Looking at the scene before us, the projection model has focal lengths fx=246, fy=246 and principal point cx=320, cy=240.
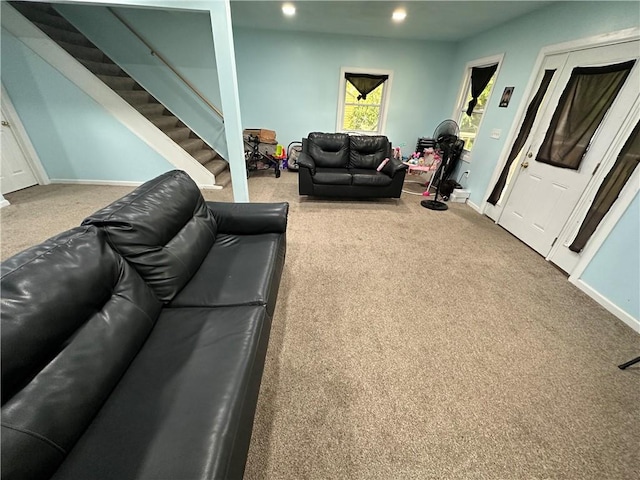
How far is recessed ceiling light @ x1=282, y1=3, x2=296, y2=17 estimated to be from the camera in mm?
3162

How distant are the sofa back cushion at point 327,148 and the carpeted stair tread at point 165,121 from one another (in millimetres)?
2347

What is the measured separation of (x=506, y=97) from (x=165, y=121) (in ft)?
16.7

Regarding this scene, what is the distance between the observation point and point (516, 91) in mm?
2998

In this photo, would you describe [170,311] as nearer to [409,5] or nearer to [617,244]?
[617,244]

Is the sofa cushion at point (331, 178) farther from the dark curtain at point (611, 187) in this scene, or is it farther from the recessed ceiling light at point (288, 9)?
the dark curtain at point (611, 187)

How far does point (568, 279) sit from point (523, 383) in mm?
1436

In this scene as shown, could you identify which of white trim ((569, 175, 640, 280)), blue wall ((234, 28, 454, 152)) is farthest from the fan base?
Result: blue wall ((234, 28, 454, 152))

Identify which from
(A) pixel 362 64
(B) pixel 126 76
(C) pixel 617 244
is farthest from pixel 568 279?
(B) pixel 126 76

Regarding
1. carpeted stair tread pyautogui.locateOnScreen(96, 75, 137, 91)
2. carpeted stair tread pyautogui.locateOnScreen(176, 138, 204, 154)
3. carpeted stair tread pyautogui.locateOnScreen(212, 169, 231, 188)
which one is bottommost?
carpeted stair tread pyautogui.locateOnScreen(212, 169, 231, 188)

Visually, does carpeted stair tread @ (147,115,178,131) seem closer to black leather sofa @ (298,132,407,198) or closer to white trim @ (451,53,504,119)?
black leather sofa @ (298,132,407,198)

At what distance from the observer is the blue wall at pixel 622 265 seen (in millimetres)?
1751

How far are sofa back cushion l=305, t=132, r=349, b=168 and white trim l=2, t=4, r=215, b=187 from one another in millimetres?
1622

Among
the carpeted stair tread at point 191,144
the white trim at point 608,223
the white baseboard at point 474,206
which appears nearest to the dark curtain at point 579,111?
the white trim at point 608,223

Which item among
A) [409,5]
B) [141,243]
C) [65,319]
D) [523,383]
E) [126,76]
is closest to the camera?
[65,319]
